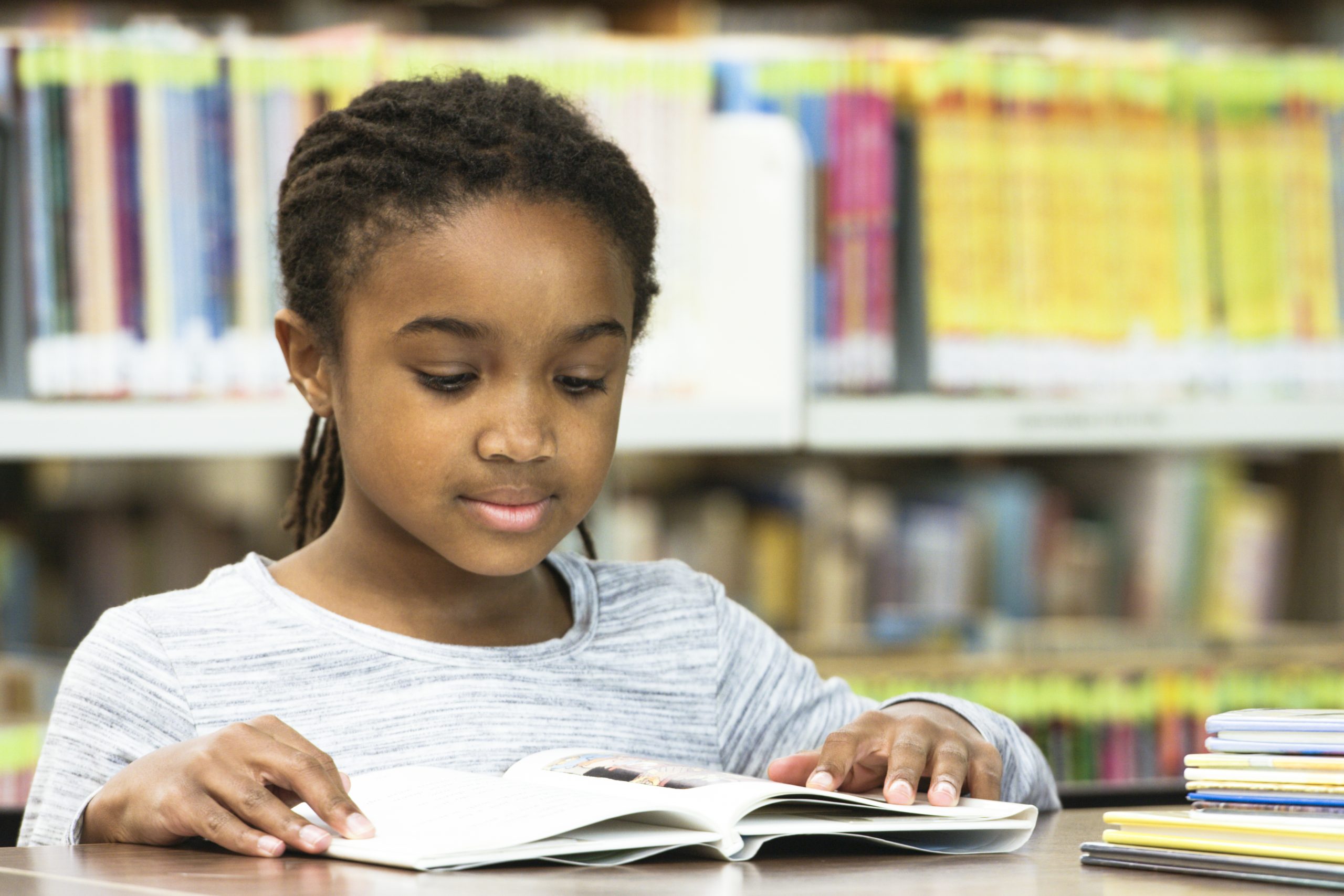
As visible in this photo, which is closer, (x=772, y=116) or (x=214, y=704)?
(x=214, y=704)

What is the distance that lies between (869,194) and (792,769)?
1.04m

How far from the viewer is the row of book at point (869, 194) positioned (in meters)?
1.52

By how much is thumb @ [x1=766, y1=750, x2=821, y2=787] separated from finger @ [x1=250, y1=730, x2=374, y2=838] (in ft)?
0.79

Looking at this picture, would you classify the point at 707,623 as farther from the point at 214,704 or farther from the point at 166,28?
the point at 166,28

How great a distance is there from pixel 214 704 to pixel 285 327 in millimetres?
257

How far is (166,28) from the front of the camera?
5.57 ft

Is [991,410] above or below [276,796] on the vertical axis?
above

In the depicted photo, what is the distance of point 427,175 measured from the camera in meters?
0.97

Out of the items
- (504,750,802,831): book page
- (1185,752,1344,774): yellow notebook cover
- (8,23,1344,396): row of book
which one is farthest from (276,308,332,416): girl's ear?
(1185,752,1344,774): yellow notebook cover

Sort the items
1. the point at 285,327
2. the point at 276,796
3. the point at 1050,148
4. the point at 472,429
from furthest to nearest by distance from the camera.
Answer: the point at 1050,148, the point at 285,327, the point at 472,429, the point at 276,796

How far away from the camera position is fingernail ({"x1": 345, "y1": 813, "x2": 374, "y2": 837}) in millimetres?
691

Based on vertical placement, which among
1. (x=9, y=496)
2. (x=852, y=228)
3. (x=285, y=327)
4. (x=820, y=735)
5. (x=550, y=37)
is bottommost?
(x=820, y=735)

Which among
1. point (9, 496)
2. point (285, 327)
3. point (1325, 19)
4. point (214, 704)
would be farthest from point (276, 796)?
point (1325, 19)

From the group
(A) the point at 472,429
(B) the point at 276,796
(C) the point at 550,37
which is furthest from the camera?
(C) the point at 550,37
